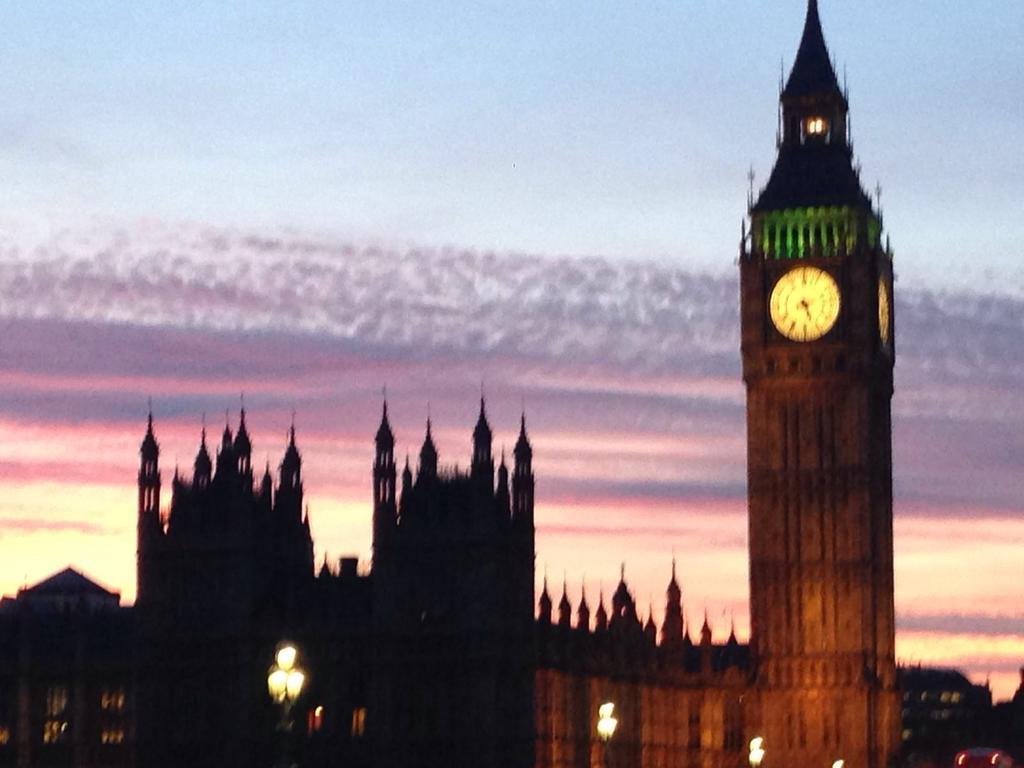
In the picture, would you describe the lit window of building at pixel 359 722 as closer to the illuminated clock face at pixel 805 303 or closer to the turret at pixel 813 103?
the illuminated clock face at pixel 805 303

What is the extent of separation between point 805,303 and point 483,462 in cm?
3052

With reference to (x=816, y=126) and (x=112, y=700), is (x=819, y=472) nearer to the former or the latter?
(x=816, y=126)

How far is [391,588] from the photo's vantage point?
417ft

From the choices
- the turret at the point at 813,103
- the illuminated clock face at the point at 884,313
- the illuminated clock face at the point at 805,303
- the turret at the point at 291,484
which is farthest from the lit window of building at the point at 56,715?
the turret at the point at 813,103

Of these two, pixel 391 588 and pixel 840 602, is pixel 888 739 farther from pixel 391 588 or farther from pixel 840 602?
pixel 391 588

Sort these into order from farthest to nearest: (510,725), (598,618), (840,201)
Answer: (840,201) → (598,618) → (510,725)

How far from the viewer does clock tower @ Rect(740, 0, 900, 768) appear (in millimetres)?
Result: 147000

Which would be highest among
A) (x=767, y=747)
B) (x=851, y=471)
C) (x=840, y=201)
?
(x=840, y=201)

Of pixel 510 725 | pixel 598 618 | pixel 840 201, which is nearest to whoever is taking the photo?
pixel 510 725

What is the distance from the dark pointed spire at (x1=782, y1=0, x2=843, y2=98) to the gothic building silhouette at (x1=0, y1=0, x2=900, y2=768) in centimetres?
17

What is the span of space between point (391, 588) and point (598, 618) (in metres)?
17.4

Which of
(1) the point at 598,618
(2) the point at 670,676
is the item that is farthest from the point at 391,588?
(2) the point at 670,676

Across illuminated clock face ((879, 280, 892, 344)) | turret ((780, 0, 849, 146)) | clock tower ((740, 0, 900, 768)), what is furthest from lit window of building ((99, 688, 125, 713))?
turret ((780, 0, 849, 146))

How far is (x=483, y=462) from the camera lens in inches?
4963
